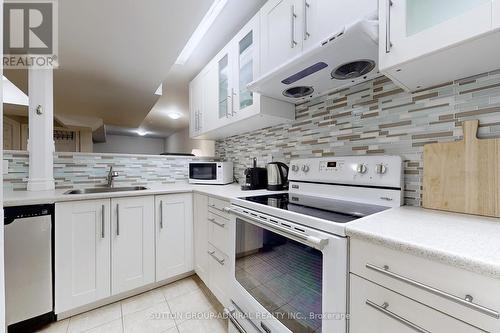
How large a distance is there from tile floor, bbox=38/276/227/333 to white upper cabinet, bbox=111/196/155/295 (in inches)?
5.2

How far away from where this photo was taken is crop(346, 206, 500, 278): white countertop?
484 millimetres

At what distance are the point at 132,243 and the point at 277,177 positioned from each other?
1262mm

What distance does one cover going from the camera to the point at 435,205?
0.95 m

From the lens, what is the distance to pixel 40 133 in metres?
1.79

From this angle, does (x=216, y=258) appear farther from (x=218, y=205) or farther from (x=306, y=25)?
(x=306, y=25)

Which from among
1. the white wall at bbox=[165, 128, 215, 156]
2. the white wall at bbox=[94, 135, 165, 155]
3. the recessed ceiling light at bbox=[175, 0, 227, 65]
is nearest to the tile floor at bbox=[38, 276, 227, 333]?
the recessed ceiling light at bbox=[175, 0, 227, 65]

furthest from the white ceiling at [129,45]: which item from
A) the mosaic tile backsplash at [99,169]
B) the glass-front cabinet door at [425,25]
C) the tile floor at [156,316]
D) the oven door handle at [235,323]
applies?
the tile floor at [156,316]

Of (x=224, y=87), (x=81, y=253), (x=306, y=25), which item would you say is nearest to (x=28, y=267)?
(x=81, y=253)

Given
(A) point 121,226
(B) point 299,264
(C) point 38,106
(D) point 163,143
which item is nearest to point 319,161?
(B) point 299,264

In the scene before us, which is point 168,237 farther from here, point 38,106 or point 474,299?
point 474,299

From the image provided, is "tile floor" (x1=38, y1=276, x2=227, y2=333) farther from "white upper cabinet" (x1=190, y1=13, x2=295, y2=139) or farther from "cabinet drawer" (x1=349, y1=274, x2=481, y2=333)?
"white upper cabinet" (x1=190, y1=13, x2=295, y2=139)

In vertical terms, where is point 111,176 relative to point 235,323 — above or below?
above

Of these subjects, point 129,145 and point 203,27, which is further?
point 129,145

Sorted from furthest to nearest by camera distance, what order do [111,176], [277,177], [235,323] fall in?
[111,176] → [277,177] → [235,323]
